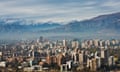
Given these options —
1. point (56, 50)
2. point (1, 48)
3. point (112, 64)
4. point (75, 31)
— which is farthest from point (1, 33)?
point (112, 64)

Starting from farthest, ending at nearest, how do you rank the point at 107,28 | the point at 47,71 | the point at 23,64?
the point at 107,28 → the point at 23,64 → the point at 47,71

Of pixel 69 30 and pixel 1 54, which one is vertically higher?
pixel 1 54

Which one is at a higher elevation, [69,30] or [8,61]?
[8,61]

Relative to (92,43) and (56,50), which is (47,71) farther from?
(92,43)

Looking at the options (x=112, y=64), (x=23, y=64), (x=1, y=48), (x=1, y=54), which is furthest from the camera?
(x=1, y=48)

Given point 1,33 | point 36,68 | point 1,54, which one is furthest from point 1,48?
point 1,33

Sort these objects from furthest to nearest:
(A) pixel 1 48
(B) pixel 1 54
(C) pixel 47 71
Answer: (A) pixel 1 48 → (B) pixel 1 54 → (C) pixel 47 71

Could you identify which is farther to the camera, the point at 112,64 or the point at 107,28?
the point at 107,28

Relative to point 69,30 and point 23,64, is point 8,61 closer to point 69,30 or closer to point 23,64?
point 23,64

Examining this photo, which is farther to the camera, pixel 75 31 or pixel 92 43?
pixel 75 31
